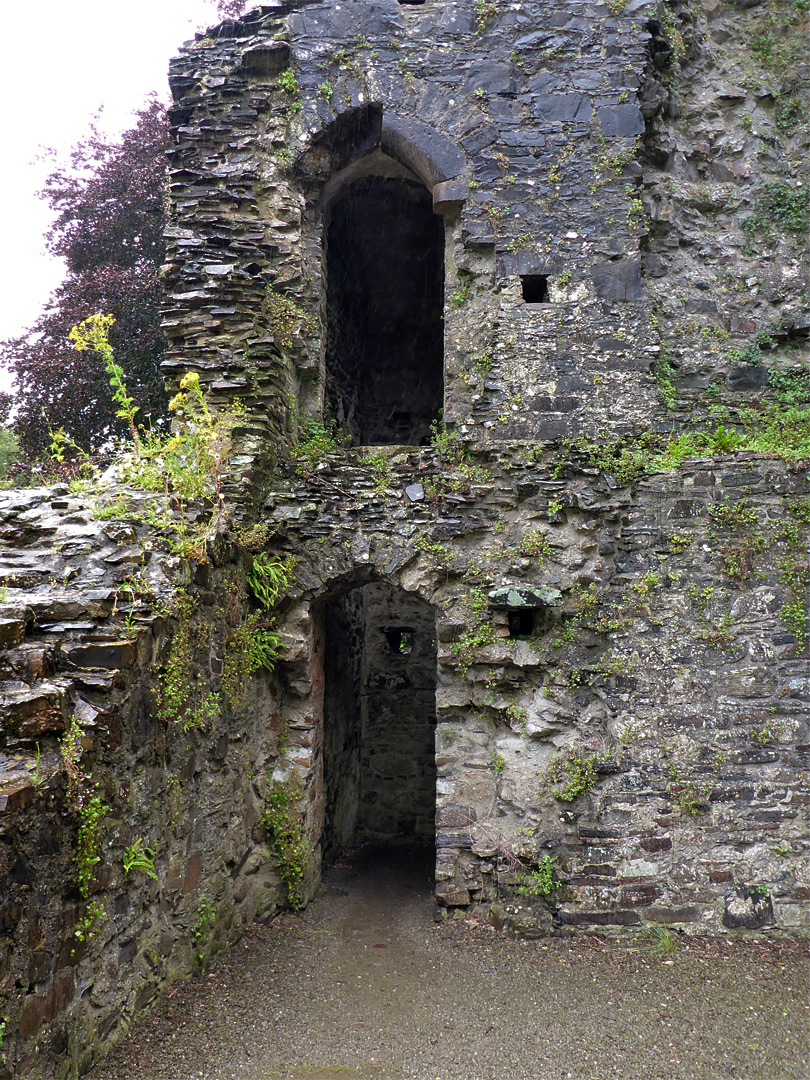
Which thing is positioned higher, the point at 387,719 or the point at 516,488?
the point at 516,488

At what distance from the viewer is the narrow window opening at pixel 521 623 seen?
5.07 m

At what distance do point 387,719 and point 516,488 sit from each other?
406 centimetres

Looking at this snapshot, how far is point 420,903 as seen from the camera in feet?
18.1

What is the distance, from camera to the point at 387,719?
812 cm

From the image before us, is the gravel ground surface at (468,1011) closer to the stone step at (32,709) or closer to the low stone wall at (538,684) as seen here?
the low stone wall at (538,684)

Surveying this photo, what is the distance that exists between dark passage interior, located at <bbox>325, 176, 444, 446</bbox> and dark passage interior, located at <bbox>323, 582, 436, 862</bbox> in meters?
2.17

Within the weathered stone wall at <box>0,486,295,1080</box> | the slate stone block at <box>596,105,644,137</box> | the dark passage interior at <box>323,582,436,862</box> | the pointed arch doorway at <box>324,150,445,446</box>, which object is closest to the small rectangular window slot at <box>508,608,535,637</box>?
the weathered stone wall at <box>0,486,295,1080</box>

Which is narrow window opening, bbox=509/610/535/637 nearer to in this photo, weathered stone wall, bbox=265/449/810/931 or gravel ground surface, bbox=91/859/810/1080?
weathered stone wall, bbox=265/449/810/931

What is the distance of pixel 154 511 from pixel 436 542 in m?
2.06

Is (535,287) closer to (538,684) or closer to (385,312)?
(538,684)

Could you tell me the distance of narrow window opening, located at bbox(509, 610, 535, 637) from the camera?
200 inches

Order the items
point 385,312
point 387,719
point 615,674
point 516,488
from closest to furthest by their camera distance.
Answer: point 615,674
point 516,488
point 387,719
point 385,312

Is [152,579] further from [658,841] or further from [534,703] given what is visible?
[658,841]

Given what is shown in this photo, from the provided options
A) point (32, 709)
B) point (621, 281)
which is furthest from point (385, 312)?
point (32, 709)
